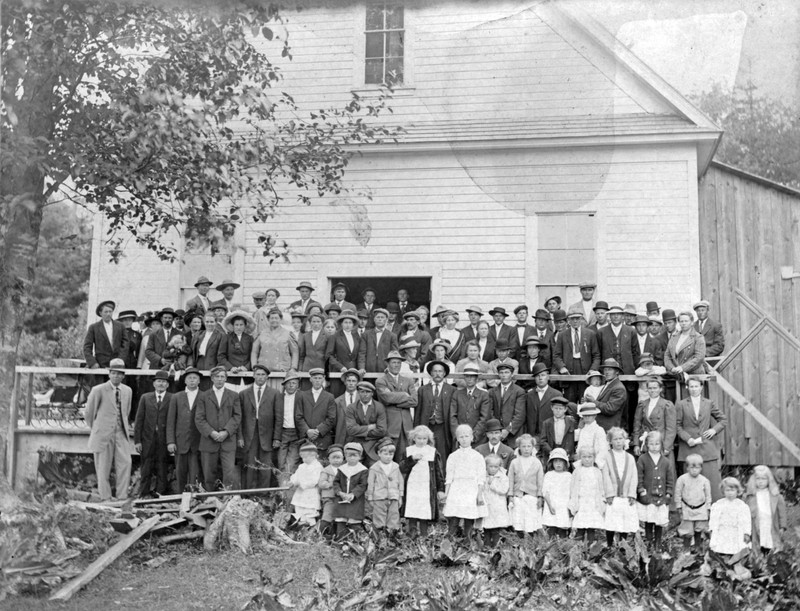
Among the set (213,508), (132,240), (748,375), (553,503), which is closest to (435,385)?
(553,503)

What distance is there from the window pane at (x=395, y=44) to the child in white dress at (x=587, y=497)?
524 cm

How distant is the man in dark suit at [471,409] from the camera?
8.95m

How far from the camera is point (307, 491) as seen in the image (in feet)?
27.8

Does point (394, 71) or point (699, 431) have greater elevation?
point (394, 71)

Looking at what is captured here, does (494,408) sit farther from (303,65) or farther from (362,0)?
(303,65)

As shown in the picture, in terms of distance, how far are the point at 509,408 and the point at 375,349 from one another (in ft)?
5.57

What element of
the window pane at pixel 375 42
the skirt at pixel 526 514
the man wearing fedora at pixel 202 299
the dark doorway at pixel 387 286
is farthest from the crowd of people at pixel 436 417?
the window pane at pixel 375 42

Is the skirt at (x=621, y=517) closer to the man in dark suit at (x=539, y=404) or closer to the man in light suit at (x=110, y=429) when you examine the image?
the man in dark suit at (x=539, y=404)

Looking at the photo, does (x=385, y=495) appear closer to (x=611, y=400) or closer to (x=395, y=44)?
(x=611, y=400)

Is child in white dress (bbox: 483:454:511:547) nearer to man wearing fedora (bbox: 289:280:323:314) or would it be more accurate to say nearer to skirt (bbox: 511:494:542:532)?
skirt (bbox: 511:494:542:532)

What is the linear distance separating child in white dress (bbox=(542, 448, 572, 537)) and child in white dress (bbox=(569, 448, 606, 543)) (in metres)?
0.07

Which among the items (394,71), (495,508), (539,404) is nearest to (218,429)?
(495,508)

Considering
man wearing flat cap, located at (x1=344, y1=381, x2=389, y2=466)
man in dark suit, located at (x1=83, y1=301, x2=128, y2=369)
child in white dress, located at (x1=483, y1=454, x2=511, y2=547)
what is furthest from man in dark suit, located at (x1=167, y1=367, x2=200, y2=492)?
child in white dress, located at (x1=483, y1=454, x2=511, y2=547)

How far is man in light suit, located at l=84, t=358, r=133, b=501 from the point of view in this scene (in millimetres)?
9445
